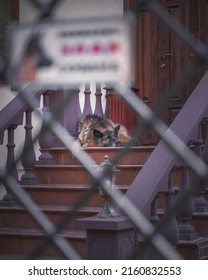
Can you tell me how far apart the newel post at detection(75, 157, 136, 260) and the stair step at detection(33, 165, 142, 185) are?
144cm

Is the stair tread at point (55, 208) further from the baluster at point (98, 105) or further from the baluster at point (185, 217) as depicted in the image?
the baluster at point (98, 105)

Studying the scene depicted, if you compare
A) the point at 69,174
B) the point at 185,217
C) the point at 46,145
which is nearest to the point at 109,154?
the point at 69,174

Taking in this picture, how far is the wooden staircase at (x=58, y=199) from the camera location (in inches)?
169

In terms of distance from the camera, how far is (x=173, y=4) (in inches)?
240

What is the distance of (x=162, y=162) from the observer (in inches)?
132

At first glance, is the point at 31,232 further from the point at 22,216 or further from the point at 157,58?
the point at 157,58

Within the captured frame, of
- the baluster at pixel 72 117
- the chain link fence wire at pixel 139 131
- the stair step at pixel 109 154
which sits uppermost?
the baluster at pixel 72 117

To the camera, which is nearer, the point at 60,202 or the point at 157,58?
the point at 60,202

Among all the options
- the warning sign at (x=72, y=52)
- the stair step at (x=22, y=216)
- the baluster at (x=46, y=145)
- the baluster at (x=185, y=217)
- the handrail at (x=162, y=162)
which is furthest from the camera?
the baluster at (x=46, y=145)

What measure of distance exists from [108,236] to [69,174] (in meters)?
1.93

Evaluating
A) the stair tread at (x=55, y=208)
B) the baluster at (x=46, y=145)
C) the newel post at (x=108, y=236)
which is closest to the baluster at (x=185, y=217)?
the newel post at (x=108, y=236)

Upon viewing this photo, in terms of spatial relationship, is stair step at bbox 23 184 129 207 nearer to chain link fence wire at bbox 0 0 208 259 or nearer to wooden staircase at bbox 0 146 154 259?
wooden staircase at bbox 0 146 154 259

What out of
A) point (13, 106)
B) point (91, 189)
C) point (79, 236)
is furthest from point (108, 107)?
point (91, 189)

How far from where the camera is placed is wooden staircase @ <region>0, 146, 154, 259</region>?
4301 millimetres
